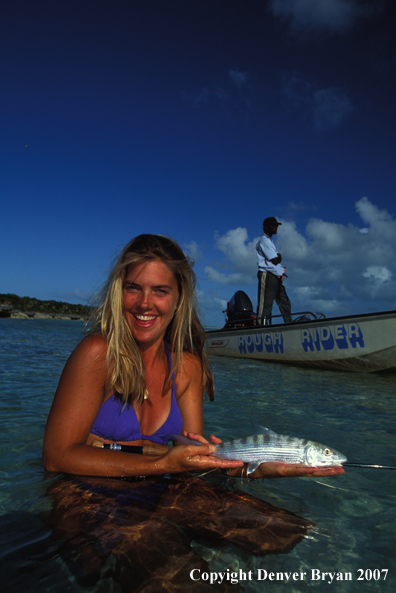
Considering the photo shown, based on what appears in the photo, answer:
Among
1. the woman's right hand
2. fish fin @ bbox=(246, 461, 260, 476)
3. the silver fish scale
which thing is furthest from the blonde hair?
fish fin @ bbox=(246, 461, 260, 476)

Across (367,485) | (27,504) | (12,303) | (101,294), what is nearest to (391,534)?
(367,485)

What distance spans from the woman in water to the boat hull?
7.11 m

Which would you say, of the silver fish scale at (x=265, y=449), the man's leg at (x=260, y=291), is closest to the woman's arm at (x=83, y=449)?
the silver fish scale at (x=265, y=449)

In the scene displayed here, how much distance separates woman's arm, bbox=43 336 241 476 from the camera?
2.32 metres

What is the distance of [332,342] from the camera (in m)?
9.84

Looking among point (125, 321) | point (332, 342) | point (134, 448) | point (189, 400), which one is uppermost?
point (332, 342)

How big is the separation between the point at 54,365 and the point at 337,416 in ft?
23.2

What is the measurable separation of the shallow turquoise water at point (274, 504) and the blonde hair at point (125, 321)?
86 cm

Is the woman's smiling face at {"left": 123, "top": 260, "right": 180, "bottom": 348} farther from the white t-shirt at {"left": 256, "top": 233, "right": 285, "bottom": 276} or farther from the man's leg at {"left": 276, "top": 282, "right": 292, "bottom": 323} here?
the man's leg at {"left": 276, "top": 282, "right": 292, "bottom": 323}

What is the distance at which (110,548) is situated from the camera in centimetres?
189

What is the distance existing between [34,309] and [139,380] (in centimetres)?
8419

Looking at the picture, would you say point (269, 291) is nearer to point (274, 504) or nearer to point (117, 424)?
point (274, 504)
